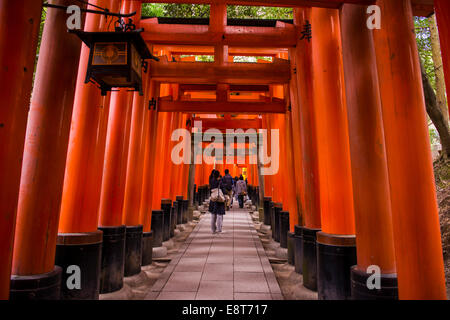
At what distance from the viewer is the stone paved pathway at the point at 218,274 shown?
3.70m

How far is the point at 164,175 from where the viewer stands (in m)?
8.86

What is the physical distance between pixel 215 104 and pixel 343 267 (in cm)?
520

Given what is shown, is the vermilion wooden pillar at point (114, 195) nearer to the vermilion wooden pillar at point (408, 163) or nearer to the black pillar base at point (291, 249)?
the black pillar base at point (291, 249)

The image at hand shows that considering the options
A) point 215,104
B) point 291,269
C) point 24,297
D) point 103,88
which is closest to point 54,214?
point 24,297

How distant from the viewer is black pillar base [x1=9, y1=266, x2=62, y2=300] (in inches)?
86.7

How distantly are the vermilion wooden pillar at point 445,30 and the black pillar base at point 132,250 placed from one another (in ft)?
16.6

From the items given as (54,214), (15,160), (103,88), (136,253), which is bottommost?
(136,253)

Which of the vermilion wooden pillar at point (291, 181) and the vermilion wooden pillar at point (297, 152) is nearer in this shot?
the vermilion wooden pillar at point (297, 152)

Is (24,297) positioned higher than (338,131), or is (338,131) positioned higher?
(338,131)

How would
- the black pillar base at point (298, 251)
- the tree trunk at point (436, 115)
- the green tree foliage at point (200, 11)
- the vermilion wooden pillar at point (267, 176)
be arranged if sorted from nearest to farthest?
1. the black pillar base at point (298, 251)
2. the tree trunk at point (436, 115)
3. the green tree foliage at point (200, 11)
4. the vermilion wooden pillar at point (267, 176)

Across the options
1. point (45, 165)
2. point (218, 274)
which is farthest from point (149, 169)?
point (45, 165)

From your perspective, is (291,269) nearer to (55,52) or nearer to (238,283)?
(238,283)

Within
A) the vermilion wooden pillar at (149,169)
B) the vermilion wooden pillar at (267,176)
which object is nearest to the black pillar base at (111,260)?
the vermilion wooden pillar at (149,169)

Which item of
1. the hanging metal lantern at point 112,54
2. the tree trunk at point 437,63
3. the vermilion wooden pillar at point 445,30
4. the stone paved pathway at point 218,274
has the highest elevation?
the tree trunk at point 437,63
